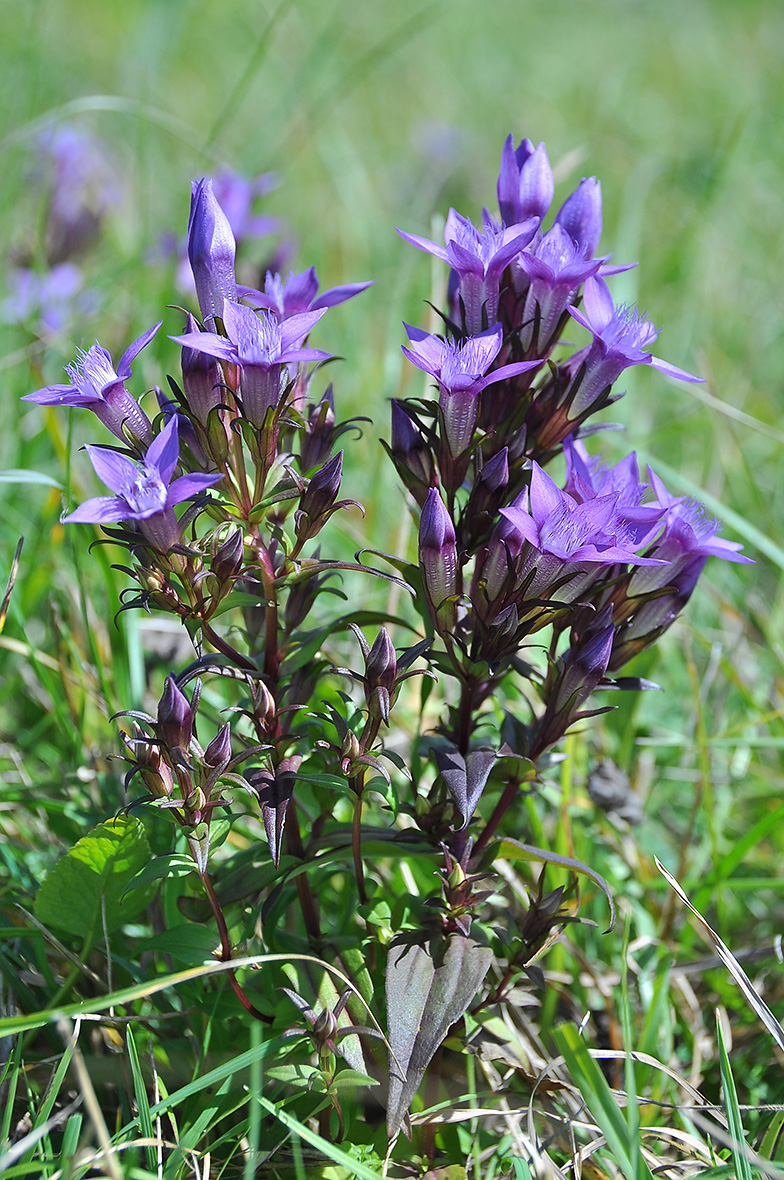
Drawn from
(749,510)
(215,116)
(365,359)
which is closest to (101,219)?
(365,359)

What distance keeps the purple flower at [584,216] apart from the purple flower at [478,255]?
15 cm


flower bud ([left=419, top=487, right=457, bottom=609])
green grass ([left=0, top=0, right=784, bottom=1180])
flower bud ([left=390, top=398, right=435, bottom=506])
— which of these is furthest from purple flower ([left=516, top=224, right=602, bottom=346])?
green grass ([left=0, top=0, right=784, bottom=1180])

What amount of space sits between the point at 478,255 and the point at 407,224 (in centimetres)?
371

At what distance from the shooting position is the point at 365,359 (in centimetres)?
407

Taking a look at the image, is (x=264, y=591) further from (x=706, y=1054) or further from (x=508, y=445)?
(x=706, y=1054)

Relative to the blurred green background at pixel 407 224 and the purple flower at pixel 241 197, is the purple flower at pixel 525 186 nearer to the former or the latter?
the blurred green background at pixel 407 224

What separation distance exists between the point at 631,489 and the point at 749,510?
6.83 feet

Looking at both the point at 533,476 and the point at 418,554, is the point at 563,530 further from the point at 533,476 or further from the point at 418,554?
the point at 418,554

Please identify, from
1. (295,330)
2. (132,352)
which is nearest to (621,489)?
(295,330)

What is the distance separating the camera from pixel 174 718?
135 cm

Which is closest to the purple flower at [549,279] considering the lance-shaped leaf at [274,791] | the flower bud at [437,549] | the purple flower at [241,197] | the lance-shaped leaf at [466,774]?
the flower bud at [437,549]

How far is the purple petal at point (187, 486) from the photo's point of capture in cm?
121

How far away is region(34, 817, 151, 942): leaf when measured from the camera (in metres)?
1.53

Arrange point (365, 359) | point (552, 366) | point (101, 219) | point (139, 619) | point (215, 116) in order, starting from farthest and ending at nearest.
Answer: point (215, 116)
point (101, 219)
point (365, 359)
point (139, 619)
point (552, 366)
